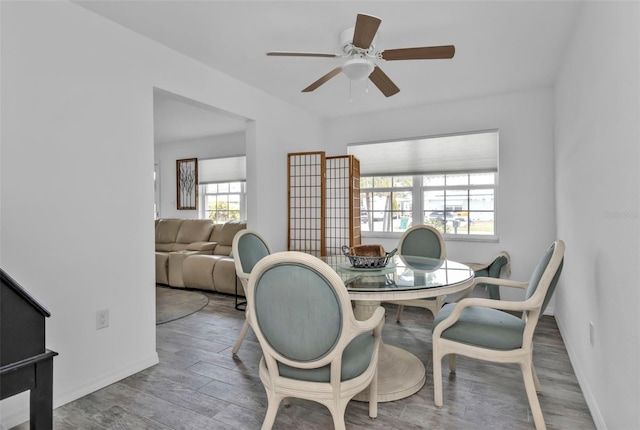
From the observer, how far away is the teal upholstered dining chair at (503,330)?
1785 mm

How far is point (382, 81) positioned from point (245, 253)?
5.47 feet

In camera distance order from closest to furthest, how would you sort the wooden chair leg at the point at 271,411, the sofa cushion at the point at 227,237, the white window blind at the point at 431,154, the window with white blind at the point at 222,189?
the wooden chair leg at the point at 271,411 < the white window blind at the point at 431,154 < the sofa cushion at the point at 227,237 < the window with white blind at the point at 222,189

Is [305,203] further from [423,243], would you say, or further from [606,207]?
[606,207]

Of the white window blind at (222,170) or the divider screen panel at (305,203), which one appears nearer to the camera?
the divider screen panel at (305,203)

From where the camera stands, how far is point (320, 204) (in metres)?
4.29

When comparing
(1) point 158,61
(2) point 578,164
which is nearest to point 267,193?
(1) point 158,61

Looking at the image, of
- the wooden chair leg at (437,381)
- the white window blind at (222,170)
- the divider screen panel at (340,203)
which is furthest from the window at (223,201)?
the wooden chair leg at (437,381)


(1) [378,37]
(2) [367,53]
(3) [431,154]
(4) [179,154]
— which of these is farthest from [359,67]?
(4) [179,154]

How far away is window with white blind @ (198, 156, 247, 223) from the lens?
617 cm

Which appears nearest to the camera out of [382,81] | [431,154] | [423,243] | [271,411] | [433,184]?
[271,411]

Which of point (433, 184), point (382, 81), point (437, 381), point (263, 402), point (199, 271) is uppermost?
point (382, 81)

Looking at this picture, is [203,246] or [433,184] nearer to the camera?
[433,184]

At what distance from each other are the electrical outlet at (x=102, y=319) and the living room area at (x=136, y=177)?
0.04 m

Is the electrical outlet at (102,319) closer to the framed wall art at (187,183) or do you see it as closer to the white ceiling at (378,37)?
the white ceiling at (378,37)
